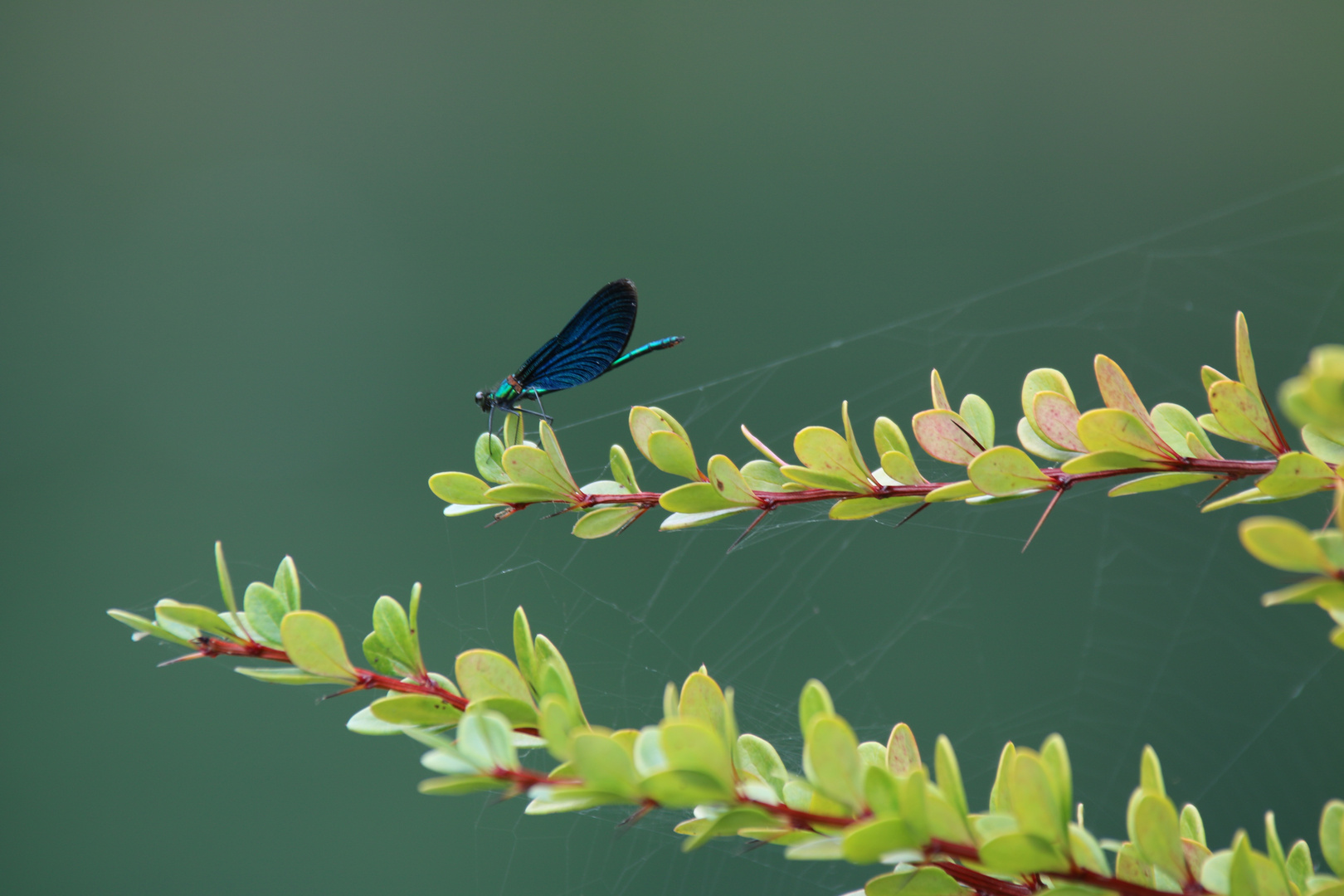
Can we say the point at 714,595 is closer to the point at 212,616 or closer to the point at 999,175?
the point at 999,175

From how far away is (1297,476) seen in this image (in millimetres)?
339

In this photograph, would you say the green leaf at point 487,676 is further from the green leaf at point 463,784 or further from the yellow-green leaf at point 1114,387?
the yellow-green leaf at point 1114,387

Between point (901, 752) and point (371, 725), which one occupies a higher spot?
point (371, 725)

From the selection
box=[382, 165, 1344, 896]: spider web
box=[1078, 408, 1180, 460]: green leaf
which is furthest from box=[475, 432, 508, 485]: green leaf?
box=[382, 165, 1344, 896]: spider web

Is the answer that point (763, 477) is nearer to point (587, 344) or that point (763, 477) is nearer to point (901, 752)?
point (901, 752)

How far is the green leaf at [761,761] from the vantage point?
41cm

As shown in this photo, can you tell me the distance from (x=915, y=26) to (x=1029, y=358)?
1.09m

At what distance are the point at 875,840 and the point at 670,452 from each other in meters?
0.24

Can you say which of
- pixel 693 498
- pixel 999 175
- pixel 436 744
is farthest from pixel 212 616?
pixel 999 175

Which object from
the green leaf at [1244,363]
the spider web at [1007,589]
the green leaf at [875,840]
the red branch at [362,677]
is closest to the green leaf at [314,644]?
the red branch at [362,677]

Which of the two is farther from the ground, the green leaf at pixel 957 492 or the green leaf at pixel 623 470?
the green leaf at pixel 623 470

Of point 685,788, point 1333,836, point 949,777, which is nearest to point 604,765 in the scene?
point 685,788

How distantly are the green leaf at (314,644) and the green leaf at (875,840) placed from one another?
0.23m

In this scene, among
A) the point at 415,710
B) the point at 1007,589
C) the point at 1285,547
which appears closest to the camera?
the point at 1285,547
